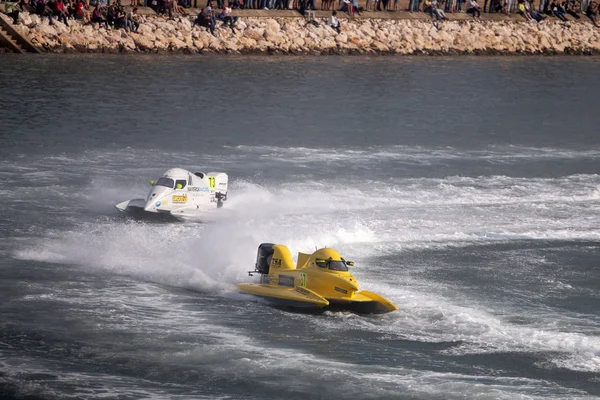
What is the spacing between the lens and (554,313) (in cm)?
2294

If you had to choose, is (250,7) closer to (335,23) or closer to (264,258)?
(335,23)

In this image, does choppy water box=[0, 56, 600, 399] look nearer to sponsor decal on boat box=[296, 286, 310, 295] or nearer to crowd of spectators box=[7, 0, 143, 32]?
sponsor decal on boat box=[296, 286, 310, 295]

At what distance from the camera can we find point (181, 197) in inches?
1184

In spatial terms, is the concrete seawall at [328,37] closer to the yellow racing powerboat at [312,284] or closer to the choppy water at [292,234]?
the choppy water at [292,234]

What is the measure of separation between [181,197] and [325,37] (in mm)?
34204

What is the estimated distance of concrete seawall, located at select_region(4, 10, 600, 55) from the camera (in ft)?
183

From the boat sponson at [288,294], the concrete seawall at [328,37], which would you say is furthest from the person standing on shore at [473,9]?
the boat sponson at [288,294]

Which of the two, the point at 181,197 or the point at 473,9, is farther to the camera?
the point at 473,9

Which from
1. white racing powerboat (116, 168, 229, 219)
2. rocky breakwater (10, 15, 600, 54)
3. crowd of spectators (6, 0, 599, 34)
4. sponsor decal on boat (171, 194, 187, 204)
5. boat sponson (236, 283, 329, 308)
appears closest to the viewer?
boat sponson (236, 283, 329, 308)

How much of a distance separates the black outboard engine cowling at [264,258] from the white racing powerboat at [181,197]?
6014 mm

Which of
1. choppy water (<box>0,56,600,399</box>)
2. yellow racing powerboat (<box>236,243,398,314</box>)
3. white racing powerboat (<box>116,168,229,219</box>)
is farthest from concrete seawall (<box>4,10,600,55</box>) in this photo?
yellow racing powerboat (<box>236,243,398,314</box>)

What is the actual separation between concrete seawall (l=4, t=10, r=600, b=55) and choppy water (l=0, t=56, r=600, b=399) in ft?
4.87

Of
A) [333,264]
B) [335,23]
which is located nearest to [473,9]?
[335,23]

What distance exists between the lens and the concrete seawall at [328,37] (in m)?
55.8
